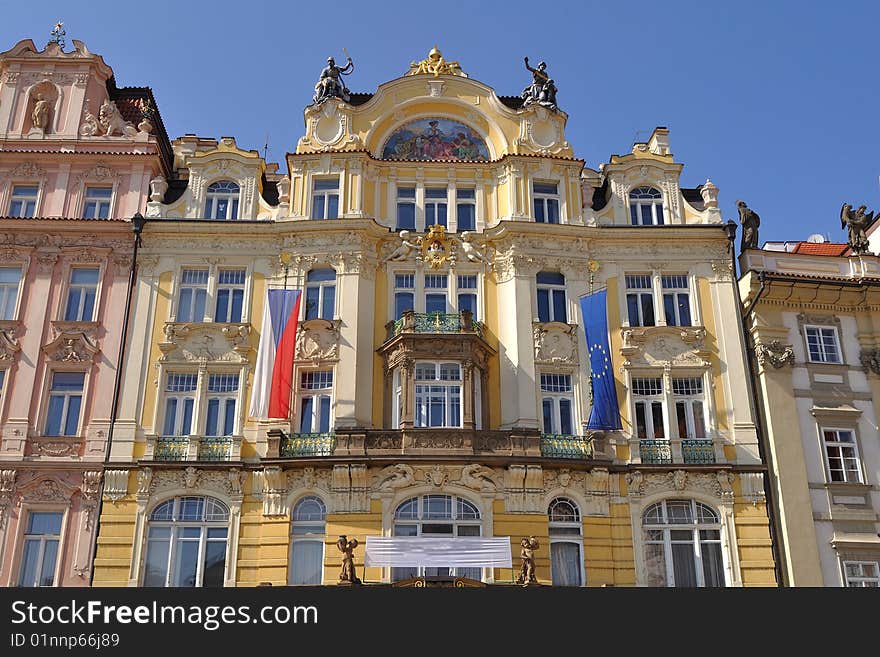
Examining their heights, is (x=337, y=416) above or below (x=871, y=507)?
above

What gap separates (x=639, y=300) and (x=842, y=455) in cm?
818

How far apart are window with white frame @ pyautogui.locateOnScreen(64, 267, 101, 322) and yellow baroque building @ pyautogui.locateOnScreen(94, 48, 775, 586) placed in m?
1.70

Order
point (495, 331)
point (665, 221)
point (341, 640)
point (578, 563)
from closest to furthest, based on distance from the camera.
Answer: point (341, 640), point (578, 563), point (495, 331), point (665, 221)

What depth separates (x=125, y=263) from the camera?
3294cm

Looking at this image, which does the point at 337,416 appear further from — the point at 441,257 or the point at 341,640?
the point at 341,640

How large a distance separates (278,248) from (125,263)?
17.2 feet

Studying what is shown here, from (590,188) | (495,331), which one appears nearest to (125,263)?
(495,331)

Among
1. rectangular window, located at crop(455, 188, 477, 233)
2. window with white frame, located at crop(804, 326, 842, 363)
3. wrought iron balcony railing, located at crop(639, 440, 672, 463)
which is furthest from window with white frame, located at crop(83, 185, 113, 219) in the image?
window with white frame, located at crop(804, 326, 842, 363)

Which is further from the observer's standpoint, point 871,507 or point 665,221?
point 665,221

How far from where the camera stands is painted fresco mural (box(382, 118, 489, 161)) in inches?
1398

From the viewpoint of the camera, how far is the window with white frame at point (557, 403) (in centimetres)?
3093

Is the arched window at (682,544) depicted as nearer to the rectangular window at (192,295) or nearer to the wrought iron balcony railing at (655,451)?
the wrought iron balcony railing at (655,451)

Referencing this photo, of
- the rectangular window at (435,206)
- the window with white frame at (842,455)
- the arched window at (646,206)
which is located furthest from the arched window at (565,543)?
the arched window at (646,206)

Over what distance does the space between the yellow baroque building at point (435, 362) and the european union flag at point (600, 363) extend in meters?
0.21
